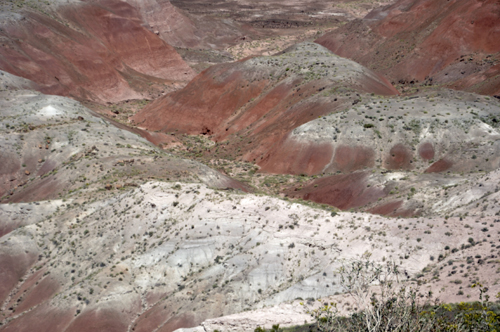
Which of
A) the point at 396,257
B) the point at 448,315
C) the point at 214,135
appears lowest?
the point at 214,135

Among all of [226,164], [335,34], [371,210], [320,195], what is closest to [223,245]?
[371,210]

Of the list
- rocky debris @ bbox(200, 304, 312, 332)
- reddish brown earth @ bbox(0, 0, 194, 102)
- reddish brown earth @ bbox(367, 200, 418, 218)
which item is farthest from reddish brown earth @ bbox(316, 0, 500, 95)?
rocky debris @ bbox(200, 304, 312, 332)

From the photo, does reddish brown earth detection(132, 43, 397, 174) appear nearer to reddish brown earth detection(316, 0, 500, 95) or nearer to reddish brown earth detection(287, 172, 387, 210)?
reddish brown earth detection(287, 172, 387, 210)

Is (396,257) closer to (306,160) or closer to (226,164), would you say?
(306,160)

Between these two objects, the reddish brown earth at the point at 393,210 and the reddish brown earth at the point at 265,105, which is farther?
the reddish brown earth at the point at 265,105

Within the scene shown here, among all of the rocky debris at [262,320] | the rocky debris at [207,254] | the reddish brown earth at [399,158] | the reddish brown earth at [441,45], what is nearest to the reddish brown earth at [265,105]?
the reddish brown earth at [399,158]

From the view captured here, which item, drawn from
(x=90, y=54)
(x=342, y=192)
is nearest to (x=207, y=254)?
(x=342, y=192)

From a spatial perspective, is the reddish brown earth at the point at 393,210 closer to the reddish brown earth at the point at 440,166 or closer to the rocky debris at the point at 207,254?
the rocky debris at the point at 207,254
